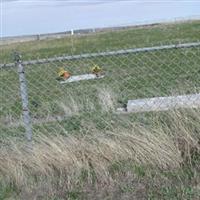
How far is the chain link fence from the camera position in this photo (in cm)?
665

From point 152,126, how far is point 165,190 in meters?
1.03

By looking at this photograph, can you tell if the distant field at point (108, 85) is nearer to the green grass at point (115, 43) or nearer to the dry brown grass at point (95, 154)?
the dry brown grass at point (95, 154)

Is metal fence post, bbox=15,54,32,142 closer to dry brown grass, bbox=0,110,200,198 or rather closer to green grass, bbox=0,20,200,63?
dry brown grass, bbox=0,110,200,198

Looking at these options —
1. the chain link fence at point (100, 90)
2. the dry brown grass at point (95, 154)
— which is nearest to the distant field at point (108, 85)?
the chain link fence at point (100, 90)

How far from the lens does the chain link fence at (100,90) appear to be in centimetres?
665

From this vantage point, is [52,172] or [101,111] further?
[101,111]

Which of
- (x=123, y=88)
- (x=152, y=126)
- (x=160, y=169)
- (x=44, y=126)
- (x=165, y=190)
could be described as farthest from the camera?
(x=123, y=88)

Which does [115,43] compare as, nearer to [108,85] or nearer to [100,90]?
[108,85]

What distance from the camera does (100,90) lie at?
9312mm

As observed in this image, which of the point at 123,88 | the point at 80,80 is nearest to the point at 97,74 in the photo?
the point at 80,80

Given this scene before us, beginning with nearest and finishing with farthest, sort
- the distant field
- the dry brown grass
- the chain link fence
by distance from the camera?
the dry brown grass < the chain link fence < the distant field

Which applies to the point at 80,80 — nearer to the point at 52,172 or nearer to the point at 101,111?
the point at 101,111

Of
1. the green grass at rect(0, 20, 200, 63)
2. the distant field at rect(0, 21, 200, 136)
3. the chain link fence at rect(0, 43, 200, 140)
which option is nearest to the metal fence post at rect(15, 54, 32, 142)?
the chain link fence at rect(0, 43, 200, 140)

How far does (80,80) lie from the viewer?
11656 mm
